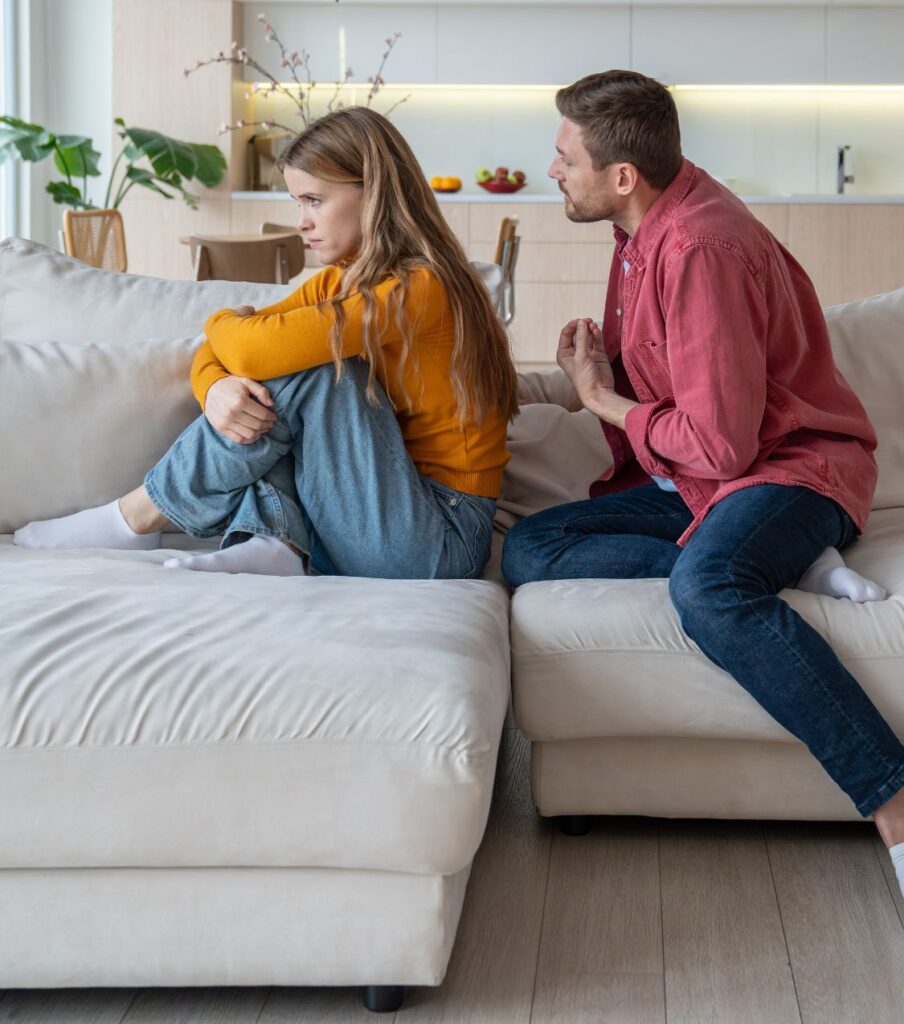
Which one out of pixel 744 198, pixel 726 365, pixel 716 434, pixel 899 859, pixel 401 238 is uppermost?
pixel 744 198

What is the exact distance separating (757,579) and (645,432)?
0.33 meters

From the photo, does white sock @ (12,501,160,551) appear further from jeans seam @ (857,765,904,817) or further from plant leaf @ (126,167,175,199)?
plant leaf @ (126,167,175,199)

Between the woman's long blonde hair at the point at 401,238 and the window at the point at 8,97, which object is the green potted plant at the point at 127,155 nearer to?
the window at the point at 8,97

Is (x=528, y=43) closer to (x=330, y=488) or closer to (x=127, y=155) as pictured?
(x=127, y=155)

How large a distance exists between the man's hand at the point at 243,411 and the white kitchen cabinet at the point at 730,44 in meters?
5.84

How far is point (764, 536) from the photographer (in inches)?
72.0

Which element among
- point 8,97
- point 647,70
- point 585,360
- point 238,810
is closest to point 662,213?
point 585,360

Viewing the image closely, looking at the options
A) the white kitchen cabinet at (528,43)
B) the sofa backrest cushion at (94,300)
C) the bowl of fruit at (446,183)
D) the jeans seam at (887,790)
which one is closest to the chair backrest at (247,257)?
the bowl of fruit at (446,183)

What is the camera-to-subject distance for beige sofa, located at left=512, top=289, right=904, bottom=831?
1754 mm

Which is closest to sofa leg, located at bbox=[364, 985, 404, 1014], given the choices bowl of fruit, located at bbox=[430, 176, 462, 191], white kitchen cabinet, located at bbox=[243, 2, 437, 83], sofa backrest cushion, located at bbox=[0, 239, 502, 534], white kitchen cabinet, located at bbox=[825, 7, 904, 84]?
sofa backrest cushion, located at bbox=[0, 239, 502, 534]

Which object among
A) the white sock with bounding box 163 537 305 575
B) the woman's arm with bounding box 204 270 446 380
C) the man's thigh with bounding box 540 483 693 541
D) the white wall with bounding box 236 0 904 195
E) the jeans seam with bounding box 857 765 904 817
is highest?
the white wall with bounding box 236 0 904 195

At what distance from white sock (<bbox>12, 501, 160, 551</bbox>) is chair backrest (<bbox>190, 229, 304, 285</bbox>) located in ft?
9.64

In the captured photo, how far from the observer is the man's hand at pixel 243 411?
1998 mm

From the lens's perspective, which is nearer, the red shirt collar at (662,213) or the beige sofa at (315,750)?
the beige sofa at (315,750)
